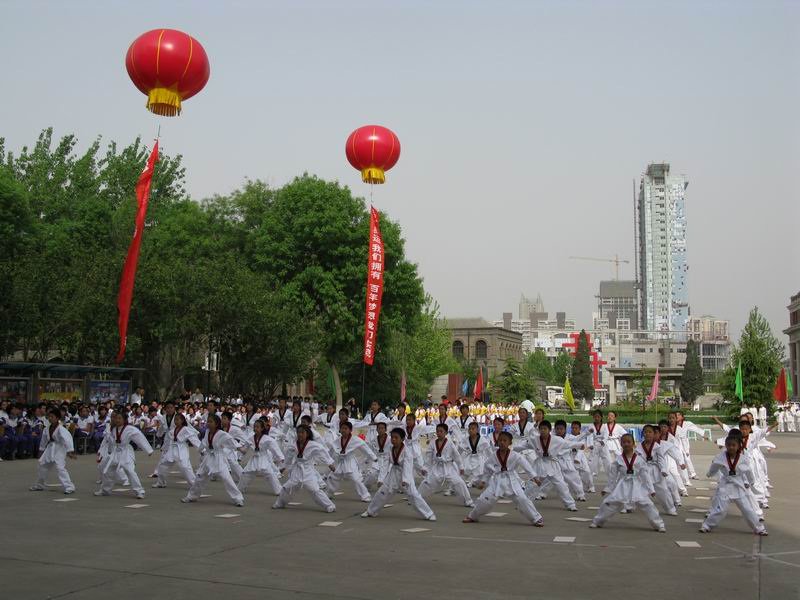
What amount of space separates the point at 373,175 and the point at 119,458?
31.7ft

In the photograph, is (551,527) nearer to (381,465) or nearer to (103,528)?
(381,465)

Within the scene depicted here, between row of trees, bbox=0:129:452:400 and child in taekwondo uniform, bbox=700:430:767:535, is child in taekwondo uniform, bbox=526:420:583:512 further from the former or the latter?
row of trees, bbox=0:129:452:400

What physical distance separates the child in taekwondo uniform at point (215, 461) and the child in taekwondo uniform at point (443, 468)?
2921 millimetres

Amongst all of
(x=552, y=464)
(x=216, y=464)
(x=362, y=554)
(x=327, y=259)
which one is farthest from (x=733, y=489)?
(x=327, y=259)

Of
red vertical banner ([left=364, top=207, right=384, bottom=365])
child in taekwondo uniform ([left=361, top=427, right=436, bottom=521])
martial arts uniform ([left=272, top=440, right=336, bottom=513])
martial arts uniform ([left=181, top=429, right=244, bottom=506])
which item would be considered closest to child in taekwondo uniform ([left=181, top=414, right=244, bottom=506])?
martial arts uniform ([left=181, top=429, right=244, bottom=506])

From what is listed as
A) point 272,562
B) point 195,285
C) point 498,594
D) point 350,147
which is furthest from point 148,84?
point 195,285

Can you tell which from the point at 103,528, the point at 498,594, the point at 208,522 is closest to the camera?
the point at 498,594

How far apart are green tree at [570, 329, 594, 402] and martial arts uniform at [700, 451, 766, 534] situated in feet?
308

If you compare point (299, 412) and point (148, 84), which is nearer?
point (148, 84)

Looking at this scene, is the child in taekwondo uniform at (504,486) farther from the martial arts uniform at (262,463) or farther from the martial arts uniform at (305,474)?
the martial arts uniform at (262,463)

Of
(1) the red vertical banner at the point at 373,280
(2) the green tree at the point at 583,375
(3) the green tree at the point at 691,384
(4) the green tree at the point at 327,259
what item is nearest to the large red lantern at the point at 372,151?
(1) the red vertical banner at the point at 373,280

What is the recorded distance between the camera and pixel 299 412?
18438mm

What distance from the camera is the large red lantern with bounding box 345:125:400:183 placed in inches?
819

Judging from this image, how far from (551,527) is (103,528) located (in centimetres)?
568
